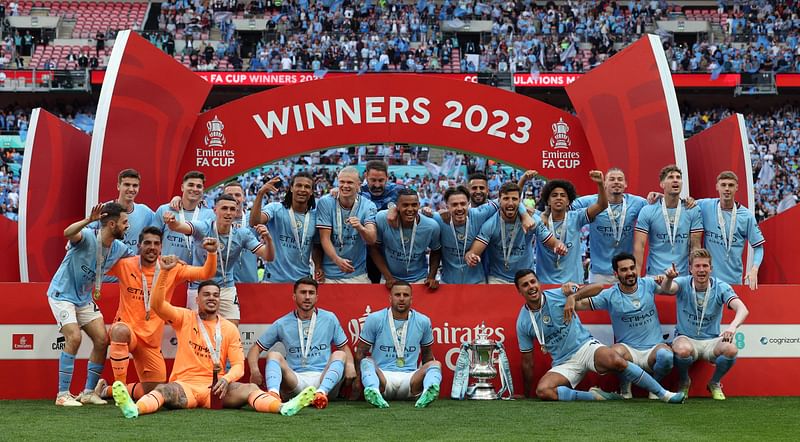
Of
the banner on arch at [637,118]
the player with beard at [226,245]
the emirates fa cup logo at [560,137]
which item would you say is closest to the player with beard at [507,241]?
the player with beard at [226,245]

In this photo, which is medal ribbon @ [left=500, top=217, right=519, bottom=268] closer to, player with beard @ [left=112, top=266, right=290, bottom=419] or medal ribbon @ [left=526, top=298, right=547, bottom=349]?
medal ribbon @ [left=526, top=298, right=547, bottom=349]

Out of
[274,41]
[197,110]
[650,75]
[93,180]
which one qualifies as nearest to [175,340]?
[93,180]

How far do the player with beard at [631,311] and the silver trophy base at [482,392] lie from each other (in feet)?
3.01

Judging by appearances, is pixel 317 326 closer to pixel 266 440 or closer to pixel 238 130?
pixel 266 440

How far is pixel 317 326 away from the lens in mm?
7871

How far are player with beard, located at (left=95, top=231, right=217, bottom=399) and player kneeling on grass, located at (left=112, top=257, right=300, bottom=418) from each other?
222 millimetres

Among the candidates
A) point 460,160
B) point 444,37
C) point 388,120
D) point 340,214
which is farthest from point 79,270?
point 444,37

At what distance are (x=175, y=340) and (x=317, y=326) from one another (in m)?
1.31

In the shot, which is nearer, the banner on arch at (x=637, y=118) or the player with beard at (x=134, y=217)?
the player with beard at (x=134, y=217)

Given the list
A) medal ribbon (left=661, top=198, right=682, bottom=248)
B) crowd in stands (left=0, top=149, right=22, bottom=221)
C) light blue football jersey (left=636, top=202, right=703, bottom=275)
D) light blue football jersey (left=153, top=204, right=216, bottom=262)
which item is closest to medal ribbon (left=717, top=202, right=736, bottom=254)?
light blue football jersey (left=636, top=202, right=703, bottom=275)

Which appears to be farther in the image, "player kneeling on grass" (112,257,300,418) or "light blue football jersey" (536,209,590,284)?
"light blue football jersey" (536,209,590,284)

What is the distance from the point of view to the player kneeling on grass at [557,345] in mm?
8008

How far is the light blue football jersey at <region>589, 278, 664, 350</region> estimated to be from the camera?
26.8ft

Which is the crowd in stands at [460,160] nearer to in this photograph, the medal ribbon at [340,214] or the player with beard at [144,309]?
the medal ribbon at [340,214]
